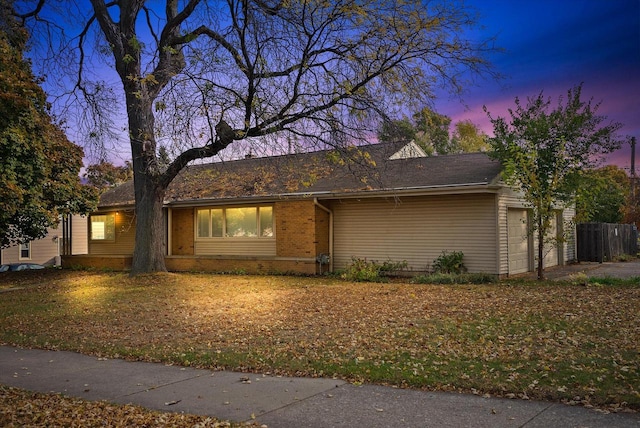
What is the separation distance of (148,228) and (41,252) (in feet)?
62.7

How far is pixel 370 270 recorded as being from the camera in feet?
56.5

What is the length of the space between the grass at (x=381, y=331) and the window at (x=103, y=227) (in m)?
10.0

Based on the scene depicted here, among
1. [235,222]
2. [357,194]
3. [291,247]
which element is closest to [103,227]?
[235,222]

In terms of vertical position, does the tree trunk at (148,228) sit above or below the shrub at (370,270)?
above

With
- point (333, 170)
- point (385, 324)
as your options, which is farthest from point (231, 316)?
point (333, 170)

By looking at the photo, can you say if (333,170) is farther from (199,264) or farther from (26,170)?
(26,170)

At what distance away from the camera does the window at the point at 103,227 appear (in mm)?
26031

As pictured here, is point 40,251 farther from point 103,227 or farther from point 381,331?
point 381,331

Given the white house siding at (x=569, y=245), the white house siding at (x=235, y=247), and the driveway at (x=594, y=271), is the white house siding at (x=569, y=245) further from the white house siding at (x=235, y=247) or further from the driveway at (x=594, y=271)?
the white house siding at (x=235, y=247)

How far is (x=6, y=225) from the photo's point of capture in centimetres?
2030

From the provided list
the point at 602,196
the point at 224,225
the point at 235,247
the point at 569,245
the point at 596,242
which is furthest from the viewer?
the point at 602,196

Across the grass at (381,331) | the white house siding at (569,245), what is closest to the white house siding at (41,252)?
the grass at (381,331)

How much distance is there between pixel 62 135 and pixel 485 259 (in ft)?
52.3

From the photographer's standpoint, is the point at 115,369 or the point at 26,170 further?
the point at 26,170
